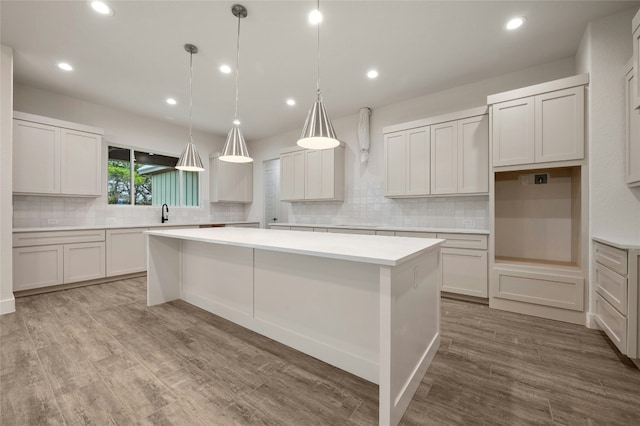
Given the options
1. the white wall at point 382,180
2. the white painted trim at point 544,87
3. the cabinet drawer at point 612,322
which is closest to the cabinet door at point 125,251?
the white wall at point 382,180

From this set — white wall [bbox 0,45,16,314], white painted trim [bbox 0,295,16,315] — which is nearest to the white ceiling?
white wall [bbox 0,45,16,314]

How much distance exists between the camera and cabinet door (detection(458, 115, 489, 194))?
3344 millimetres

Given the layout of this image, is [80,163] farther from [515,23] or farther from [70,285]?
[515,23]

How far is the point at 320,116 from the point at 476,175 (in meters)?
2.46

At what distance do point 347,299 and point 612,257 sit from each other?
2.18m

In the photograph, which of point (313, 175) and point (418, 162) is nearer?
point (418, 162)

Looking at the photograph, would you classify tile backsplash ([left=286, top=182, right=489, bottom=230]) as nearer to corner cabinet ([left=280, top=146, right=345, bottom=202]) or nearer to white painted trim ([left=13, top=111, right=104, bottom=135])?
corner cabinet ([left=280, top=146, right=345, bottom=202])

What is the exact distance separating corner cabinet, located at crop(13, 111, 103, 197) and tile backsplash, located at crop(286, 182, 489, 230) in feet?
11.6

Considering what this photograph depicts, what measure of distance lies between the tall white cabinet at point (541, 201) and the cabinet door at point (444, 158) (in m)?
0.52

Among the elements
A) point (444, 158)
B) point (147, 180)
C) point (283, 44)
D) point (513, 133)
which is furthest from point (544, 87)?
point (147, 180)

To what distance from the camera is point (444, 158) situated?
3631 mm

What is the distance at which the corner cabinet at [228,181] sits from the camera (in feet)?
19.8

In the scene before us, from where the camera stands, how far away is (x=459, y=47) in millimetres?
2932

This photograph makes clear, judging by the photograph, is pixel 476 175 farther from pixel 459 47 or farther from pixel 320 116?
pixel 320 116
